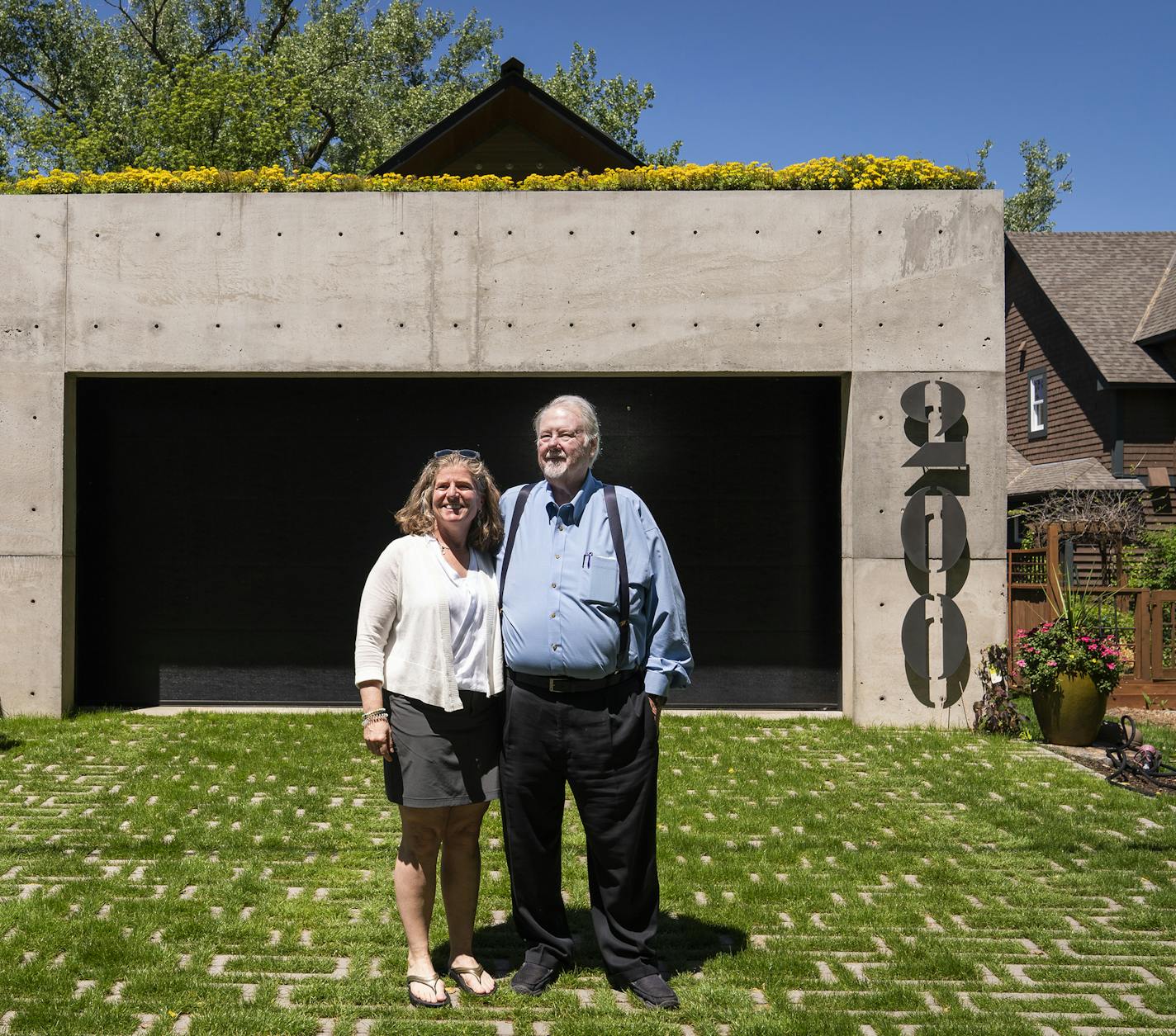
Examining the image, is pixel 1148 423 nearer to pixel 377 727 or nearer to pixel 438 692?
pixel 438 692

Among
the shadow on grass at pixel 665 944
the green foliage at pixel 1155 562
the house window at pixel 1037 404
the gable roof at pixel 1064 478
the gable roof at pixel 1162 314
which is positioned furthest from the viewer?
A: the house window at pixel 1037 404

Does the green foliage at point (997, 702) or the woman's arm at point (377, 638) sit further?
the green foliage at point (997, 702)

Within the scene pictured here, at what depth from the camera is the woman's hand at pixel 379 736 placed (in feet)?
12.7

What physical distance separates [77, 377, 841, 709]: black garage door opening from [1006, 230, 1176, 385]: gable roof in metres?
13.0

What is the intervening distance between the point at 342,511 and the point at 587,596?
24.4 ft

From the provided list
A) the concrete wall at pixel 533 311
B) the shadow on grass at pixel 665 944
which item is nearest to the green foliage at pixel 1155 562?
the concrete wall at pixel 533 311

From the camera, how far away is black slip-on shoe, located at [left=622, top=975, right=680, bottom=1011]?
3.94 meters

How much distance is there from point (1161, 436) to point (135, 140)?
24.9 m

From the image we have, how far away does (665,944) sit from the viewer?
15.0 feet

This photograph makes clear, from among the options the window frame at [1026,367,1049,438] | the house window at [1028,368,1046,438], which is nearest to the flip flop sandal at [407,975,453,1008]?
the window frame at [1026,367,1049,438]

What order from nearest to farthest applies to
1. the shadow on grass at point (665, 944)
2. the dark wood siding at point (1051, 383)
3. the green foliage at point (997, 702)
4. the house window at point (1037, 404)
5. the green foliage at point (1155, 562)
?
the shadow on grass at point (665, 944)
the green foliage at point (997, 702)
the green foliage at point (1155, 562)
the dark wood siding at point (1051, 383)
the house window at point (1037, 404)

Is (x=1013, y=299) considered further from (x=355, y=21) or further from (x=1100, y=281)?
(x=355, y=21)

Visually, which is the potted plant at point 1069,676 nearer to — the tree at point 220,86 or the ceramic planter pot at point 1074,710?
the ceramic planter pot at point 1074,710

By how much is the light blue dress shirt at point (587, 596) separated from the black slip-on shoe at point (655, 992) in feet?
3.33
